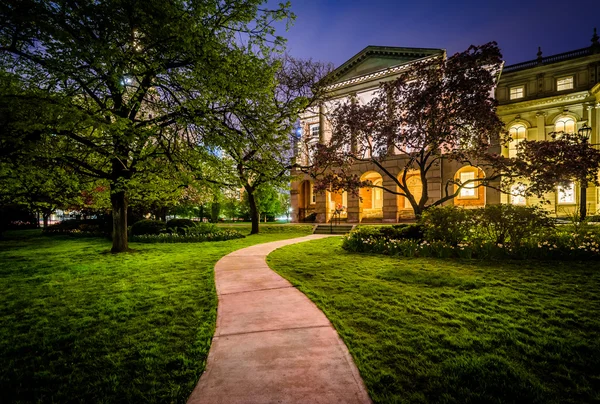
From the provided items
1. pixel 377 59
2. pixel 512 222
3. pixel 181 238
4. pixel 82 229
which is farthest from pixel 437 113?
pixel 82 229

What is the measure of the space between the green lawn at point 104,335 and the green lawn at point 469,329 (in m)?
1.95

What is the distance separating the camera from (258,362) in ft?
9.50

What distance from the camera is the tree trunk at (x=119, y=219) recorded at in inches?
433

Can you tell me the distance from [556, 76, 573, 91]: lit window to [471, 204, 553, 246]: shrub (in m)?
26.8

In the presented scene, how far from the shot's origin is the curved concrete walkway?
94.3 inches

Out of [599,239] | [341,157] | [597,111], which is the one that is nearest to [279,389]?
[599,239]

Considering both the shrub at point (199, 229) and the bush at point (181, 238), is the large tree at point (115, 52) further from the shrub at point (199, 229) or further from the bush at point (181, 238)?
the shrub at point (199, 229)

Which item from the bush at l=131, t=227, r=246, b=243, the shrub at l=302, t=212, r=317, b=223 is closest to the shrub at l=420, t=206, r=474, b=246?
the bush at l=131, t=227, r=246, b=243

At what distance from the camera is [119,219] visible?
36.8ft

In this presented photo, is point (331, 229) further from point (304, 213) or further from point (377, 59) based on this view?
point (377, 59)

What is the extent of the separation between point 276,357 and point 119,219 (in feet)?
35.8

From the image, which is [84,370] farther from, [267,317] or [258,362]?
[267,317]

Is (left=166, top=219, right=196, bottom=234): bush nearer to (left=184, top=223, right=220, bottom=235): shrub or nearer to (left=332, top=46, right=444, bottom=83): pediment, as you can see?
(left=184, top=223, right=220, bottom=235): shrub

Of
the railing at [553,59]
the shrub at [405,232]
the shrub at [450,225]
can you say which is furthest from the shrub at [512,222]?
the railing at [553,59]
